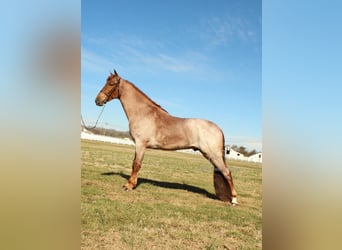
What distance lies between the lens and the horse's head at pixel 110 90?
1.84 meters

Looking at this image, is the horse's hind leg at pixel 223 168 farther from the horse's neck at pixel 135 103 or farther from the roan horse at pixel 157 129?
the horse's neck at pixel 135 103

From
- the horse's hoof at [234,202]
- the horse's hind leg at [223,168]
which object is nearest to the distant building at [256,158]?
the horse's hind leg at [223,168]

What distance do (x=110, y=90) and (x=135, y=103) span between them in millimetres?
182

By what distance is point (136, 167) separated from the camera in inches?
75.6

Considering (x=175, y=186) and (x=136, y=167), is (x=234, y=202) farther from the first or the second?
(x=136, y=167)

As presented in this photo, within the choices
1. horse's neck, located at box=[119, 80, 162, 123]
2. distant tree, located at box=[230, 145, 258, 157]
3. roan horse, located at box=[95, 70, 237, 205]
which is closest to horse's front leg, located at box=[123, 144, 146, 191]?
roan horse, located at box=[95, 70, 237, 205]

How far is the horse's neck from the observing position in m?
1.93

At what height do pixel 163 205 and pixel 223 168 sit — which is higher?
pixel 223 168

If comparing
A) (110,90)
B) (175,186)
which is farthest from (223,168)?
(110,90)

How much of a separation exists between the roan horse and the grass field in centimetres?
7
